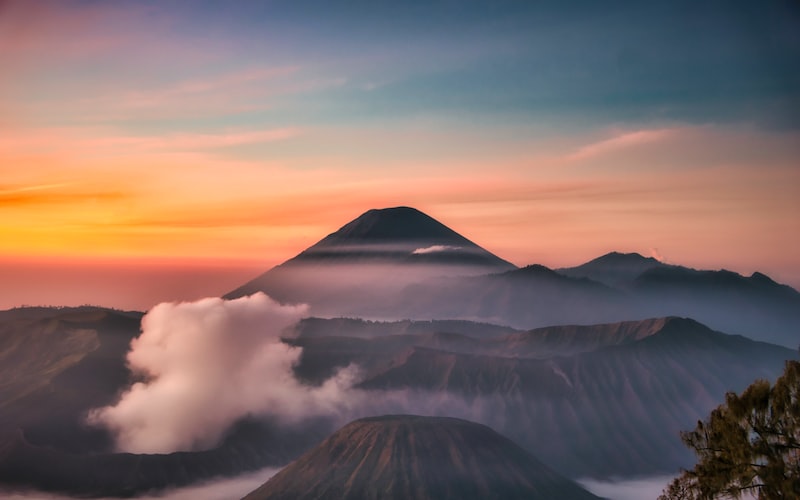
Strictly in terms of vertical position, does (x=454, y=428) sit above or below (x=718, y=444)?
below

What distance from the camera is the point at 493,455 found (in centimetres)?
18662

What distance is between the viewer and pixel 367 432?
183 metres

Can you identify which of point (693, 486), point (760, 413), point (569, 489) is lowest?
point (569, 489)

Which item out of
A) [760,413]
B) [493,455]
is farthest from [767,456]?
[493,455]

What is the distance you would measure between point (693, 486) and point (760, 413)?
2.69 meters

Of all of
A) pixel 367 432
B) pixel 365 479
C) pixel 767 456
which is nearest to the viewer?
pixel 767 456

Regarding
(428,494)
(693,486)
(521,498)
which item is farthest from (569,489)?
(693,486)

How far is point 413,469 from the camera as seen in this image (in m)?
174

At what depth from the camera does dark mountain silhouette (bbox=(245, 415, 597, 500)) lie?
17150 cm

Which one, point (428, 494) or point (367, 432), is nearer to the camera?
point (428, 494)

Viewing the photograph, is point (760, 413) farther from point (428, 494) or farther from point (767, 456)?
point (428, 494)

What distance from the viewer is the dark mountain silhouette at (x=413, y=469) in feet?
563

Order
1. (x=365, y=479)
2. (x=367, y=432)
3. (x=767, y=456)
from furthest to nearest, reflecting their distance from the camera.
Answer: (x=367, y=432), (x=365, y=479), (x=767, y=456)

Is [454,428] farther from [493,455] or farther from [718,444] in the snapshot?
[718,444]
